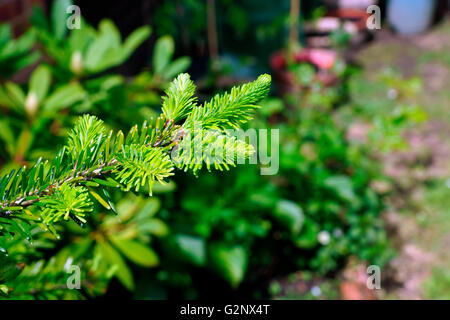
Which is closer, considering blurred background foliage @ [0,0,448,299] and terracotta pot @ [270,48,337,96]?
blurred background foliage @ [0,0,448,299]

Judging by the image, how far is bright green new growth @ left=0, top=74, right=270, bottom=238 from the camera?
0.46 m

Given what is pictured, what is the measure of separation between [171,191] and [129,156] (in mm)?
1677

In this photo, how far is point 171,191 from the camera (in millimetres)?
2131

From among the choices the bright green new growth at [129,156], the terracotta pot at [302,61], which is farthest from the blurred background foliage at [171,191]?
the terracotta pot at [302,61]

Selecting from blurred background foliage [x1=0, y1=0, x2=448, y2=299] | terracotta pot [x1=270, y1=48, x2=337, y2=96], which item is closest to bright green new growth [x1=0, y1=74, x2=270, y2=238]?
blurred background foliage [x1=0, y1=0, x2=448, y2=299]

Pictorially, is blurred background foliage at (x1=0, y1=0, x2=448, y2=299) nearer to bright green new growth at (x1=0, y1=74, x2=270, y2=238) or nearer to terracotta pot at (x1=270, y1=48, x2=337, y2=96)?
bright green new growth at (x1=0, y1=74, x2=270, y2=238)

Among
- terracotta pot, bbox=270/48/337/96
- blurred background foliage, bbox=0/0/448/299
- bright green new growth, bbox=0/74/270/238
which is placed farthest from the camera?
terracotta pot, bbox=270/48/337/96

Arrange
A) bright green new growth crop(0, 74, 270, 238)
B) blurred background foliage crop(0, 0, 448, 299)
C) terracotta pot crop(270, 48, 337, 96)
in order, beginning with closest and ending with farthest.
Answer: bright green new growth crop(0, 74, 270, 238) → blurred background foliage crop(0, 0, 448, 299) → terracotta pot crop(270, 48, 337, 96)

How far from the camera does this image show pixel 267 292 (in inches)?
91.2

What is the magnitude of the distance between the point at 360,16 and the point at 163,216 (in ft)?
15.4

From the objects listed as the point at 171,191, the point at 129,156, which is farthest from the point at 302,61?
the point at 129,156

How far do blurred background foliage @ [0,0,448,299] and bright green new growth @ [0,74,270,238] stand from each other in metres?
0.09

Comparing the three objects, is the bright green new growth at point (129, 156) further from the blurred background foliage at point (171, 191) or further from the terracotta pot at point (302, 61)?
the terracotta pot at point (302, 61)

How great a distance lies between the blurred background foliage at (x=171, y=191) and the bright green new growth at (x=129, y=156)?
0.09 m
